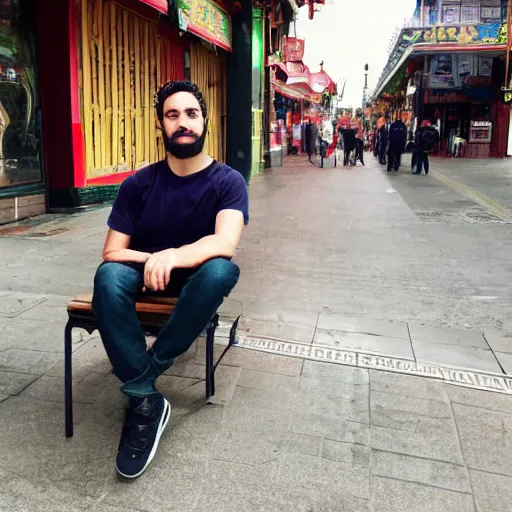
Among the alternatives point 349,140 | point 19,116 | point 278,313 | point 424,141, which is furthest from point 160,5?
point 349,140

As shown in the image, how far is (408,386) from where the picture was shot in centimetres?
304

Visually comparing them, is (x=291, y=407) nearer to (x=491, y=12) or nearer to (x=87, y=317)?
(x=87, y=317)

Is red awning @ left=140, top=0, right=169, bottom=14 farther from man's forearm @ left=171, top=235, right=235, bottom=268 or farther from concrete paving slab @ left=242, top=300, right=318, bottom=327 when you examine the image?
man's forearm @ left=171, top=235, right=235, bottom=268

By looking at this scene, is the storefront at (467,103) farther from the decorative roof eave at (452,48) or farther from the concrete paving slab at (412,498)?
the concrete paving slab at (412,498)

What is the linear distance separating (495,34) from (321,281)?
24454mm

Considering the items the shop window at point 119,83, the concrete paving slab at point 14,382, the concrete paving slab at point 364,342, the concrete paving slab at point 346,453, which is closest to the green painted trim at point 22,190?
the shop window at point 119,83

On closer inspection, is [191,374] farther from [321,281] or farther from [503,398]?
[321,281]

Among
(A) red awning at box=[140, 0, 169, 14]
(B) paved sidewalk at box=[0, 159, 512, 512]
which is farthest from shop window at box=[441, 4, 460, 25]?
(B) paved sidewalk at box=[0, 159, 512, 512]

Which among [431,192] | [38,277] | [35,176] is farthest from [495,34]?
[38,277]

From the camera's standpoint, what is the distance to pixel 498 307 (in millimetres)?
4438

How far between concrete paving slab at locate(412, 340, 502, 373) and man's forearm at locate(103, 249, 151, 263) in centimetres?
178

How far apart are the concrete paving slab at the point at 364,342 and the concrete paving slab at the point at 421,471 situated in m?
1.09

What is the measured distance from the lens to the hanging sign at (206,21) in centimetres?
931

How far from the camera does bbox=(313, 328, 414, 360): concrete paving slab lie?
3.51m
